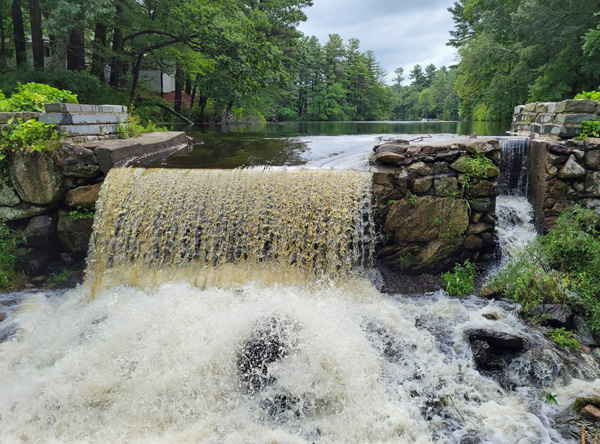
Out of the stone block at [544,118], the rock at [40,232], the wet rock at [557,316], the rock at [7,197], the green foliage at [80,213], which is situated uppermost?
the stone block at [544,118]

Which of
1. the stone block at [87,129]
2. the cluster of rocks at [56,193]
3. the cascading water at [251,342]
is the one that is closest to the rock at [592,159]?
the cascading water at [251,342]

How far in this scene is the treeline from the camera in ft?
47.5

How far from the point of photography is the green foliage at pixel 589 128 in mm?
5375

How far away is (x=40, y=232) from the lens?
5.81 m

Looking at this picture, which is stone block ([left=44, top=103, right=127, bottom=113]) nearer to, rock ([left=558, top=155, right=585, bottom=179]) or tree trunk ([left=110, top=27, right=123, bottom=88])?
tree trunk ([left=110, top=27, right=123, bottom=88])

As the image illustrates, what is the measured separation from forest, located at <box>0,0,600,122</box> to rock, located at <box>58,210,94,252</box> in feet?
15.0

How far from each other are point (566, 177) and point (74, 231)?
7182mm

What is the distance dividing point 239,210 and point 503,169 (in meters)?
4.34

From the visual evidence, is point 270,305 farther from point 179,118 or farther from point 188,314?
point 179,118

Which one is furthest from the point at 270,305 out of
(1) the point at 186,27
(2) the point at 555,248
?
(1) the point at 186,27

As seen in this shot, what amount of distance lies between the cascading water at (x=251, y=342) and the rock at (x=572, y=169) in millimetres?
2167

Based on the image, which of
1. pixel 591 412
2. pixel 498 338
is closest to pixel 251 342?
pixel 498 338

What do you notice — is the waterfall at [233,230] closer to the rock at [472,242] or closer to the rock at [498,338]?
the rock at [472,242]

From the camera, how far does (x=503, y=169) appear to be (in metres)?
6.25
